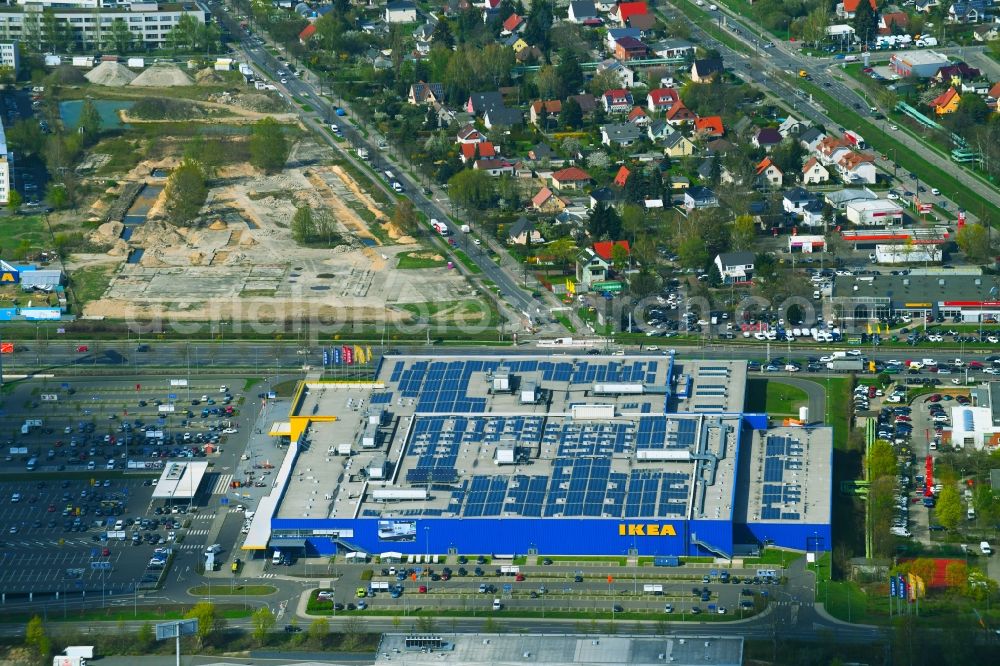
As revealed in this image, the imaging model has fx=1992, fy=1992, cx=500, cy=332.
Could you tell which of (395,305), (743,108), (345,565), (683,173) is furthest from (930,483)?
(743,108)

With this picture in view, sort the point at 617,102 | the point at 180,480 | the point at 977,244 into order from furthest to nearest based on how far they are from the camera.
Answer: the point at 617,102, the point at 977,244, the point at 180,480

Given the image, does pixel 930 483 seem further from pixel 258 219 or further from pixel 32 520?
pixel 258 219

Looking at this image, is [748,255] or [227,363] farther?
[748,255]

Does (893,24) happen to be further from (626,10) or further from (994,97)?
(626,10)

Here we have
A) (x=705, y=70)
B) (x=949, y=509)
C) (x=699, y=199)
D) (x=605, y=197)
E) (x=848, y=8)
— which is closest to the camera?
(x=949, y=509)

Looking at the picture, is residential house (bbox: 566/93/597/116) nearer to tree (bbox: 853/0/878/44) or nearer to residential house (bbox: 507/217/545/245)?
tree (bbox: 853/0/878/44)

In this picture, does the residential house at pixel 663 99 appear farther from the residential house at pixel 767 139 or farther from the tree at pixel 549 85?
the residential house at pixel 767 139

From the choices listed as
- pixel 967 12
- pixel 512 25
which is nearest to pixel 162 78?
pixel 512 25
